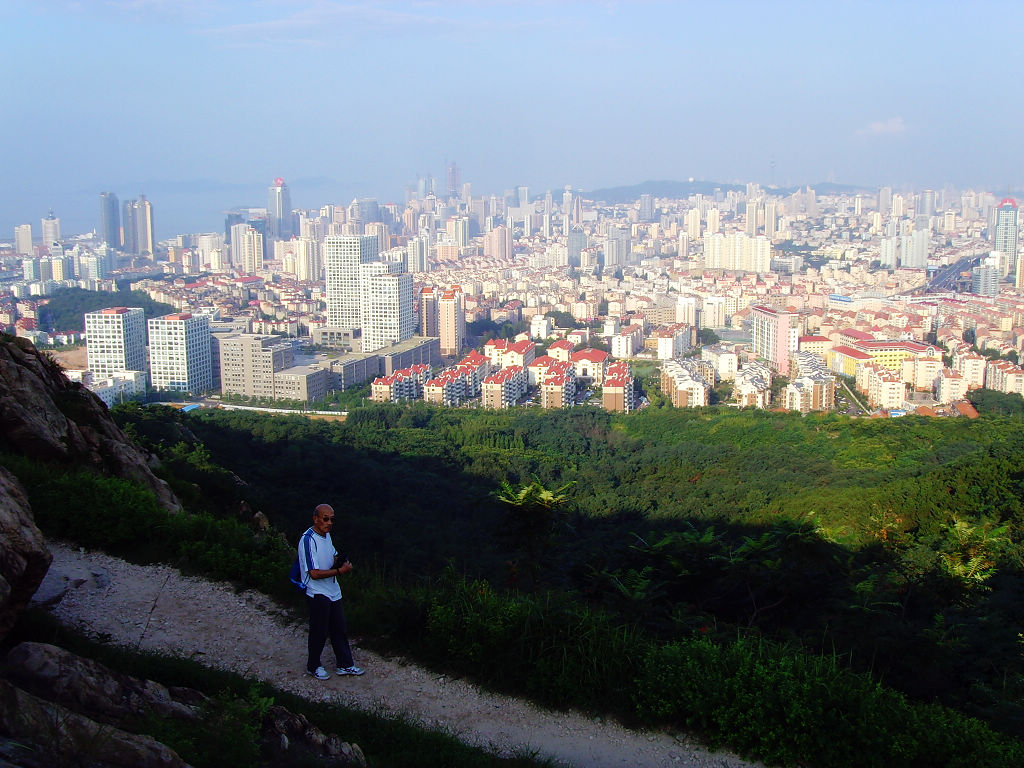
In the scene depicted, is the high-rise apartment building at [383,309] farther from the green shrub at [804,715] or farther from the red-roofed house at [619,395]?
the green shrub at [804,715]

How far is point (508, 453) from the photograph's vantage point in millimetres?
8047

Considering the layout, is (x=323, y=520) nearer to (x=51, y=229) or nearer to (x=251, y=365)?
(x=251, y=365)

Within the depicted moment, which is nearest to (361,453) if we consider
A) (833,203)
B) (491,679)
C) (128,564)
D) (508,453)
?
(508,453)

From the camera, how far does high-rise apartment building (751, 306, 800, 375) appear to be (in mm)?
15938

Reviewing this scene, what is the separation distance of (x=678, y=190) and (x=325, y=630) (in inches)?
2308

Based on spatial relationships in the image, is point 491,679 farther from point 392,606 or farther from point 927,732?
point 927,732

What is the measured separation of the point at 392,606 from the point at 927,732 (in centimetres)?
105

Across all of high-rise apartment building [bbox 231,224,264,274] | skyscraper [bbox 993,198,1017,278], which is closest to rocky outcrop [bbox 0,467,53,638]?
skyscraper [bbox 993,198,1017,278]

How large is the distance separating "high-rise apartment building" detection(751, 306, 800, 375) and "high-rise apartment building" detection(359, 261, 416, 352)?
737 cm

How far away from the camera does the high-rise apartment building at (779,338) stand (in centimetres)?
1594

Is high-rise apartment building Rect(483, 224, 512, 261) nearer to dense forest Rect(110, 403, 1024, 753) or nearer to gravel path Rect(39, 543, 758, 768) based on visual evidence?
dense forest Rect(110, 403, 1024, 753)

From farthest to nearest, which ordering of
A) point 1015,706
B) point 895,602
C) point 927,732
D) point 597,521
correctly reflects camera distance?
point 597,521
point 895,602
point 1015,706
point 927,732

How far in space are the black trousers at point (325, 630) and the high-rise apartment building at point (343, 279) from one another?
17.1m

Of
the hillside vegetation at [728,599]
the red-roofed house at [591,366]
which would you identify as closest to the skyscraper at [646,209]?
the red-roofed house at [591,366]
